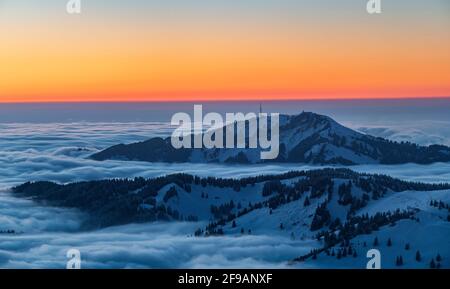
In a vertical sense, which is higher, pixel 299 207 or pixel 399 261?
pixel 399 261

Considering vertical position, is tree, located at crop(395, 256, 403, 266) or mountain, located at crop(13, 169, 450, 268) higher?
tree, located at crop(395, 256, 403, 266)

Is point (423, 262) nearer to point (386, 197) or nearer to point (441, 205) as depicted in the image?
point (441, 205)

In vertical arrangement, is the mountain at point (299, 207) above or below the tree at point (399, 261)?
Result: below

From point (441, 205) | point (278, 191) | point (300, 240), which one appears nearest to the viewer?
point (441, 205)

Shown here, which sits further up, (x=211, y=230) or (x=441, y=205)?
(x=441, y=205)

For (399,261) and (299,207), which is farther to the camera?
(299,207)

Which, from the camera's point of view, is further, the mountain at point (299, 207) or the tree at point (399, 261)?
the mountain at point (299, 207)

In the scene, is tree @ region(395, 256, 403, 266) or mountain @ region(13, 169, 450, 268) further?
mountain @ region(13, 169, 450, 268)
